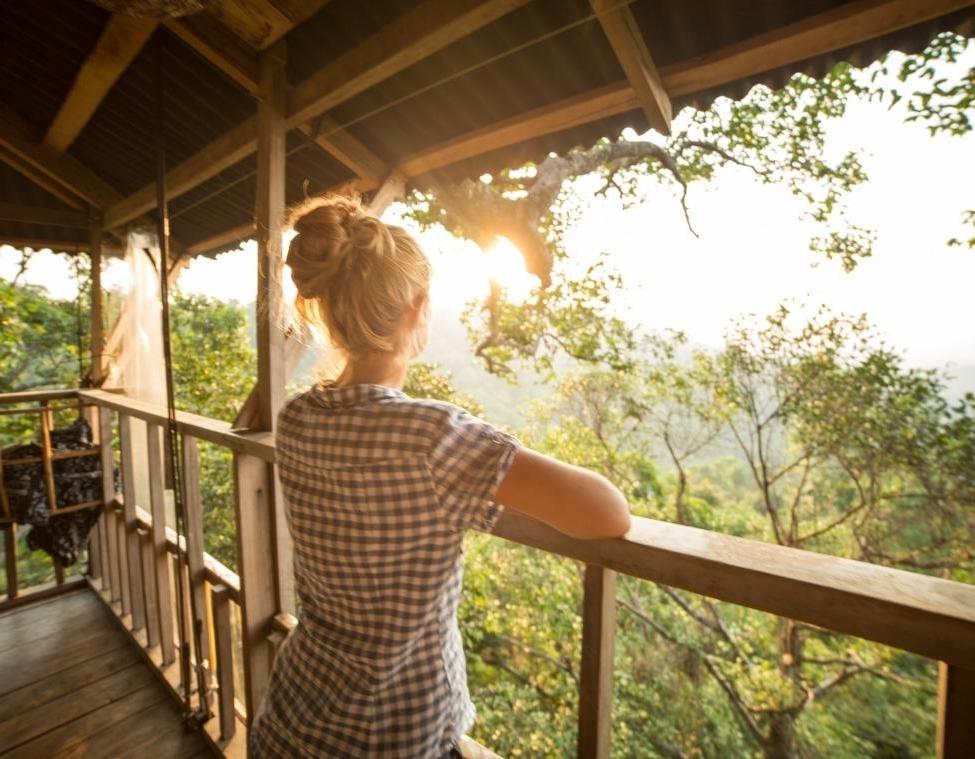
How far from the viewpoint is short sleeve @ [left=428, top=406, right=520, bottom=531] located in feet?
2.29

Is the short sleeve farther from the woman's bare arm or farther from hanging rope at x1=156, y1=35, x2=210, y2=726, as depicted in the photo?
hanging rope at x1=156, y1=35, x2=210, y2=726

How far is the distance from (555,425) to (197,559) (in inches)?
434

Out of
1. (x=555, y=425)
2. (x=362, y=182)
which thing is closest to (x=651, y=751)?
(x=555, y=425)

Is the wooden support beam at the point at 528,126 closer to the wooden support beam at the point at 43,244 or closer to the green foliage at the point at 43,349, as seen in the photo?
the wooden support beam at the point at 43,244

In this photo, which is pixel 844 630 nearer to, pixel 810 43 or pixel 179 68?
pixel 810 43

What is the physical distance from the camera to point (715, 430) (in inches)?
362

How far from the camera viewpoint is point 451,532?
752mm

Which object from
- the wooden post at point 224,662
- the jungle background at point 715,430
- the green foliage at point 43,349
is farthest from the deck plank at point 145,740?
the green foliage at point 43,349

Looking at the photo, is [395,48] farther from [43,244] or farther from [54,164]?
[43,244]

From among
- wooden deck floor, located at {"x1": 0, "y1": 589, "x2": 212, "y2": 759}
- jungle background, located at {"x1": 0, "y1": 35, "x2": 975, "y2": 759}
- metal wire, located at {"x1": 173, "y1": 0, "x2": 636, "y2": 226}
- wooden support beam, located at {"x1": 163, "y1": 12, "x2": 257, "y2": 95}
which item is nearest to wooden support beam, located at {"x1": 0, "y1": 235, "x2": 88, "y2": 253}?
jungle background, located at {"x1": 0, "y1": 35, "x2": 975, "y2": 759}

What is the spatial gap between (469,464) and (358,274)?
0.37 metres

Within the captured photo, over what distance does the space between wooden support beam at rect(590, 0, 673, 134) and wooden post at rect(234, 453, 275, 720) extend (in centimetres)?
172

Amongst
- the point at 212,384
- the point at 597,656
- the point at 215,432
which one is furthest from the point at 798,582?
the point at 212,384

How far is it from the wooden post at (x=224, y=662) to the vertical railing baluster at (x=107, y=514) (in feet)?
4.95
